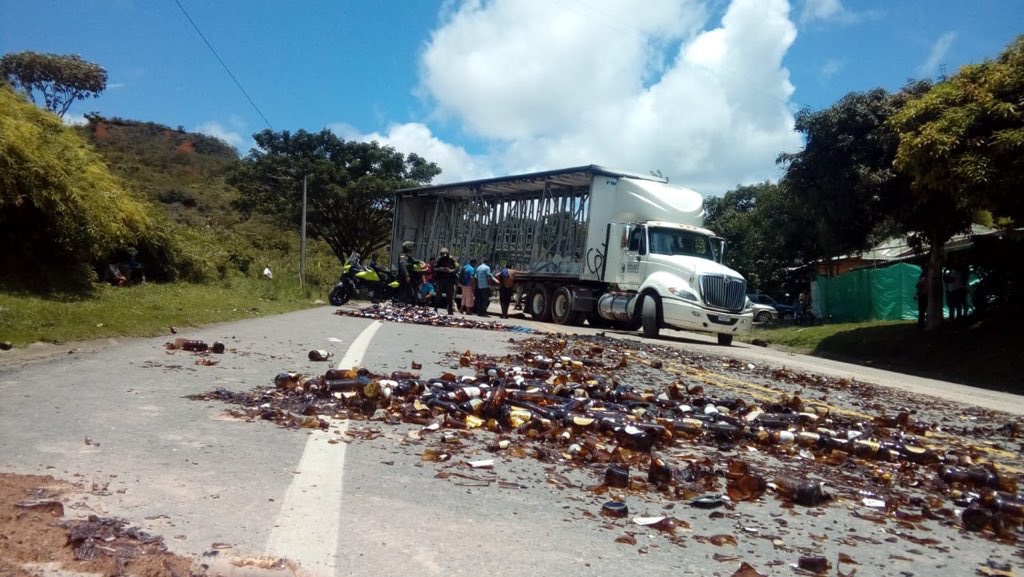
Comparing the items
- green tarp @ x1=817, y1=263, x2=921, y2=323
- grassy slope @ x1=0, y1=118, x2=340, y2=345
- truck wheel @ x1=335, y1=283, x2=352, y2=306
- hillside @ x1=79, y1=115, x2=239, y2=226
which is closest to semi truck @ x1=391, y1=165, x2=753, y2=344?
truck wheel @ x1=335, y1=283, x2=352, y2=306

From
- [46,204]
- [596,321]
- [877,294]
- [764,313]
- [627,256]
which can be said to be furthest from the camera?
[764,313]

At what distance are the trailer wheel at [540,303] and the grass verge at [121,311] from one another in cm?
747

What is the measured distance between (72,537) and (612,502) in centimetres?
266

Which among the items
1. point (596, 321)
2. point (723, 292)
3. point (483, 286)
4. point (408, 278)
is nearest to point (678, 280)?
point (723, 292)

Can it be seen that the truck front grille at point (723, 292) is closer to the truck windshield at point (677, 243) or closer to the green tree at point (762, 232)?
the truck windshield at point (677, 243)

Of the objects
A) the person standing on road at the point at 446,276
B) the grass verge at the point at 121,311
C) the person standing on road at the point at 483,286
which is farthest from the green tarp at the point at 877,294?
the grass verge at the point at 121,311

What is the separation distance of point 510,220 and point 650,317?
26.8 ft

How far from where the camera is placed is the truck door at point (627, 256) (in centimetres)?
2044

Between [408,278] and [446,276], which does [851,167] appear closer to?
[446,276]

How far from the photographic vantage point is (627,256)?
20844 millimetres

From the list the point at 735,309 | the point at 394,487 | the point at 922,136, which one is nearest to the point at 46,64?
the point at 735,309

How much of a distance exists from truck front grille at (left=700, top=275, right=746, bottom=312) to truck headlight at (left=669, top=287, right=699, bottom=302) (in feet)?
0.81

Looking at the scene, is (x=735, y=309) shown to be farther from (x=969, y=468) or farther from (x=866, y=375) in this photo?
(x=969, y=468)

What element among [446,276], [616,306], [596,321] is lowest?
[596,321]
